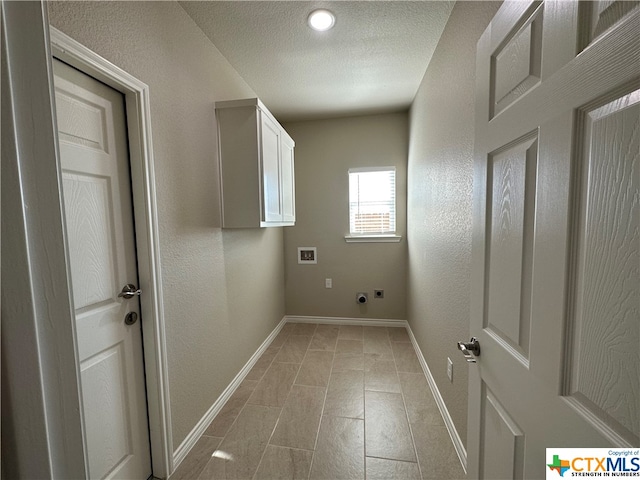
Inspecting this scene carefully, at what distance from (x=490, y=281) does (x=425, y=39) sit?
1899 millimetres

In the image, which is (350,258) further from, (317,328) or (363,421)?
(363,421)

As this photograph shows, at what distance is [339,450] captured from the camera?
1.52 meters

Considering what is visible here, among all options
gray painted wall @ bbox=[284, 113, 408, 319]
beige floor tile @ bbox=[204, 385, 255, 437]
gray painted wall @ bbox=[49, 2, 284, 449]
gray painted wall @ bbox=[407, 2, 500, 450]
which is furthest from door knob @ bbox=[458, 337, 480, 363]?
gray painted wall @ bbox=[284, 113, 408, 319]

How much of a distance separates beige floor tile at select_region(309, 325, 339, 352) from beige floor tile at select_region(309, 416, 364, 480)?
1050 mm

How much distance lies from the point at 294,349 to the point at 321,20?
2847mm

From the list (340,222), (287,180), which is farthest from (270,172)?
(340,222)

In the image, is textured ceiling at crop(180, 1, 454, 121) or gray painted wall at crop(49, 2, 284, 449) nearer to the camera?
gray painted wall at crop(49, 2, 284, 449)

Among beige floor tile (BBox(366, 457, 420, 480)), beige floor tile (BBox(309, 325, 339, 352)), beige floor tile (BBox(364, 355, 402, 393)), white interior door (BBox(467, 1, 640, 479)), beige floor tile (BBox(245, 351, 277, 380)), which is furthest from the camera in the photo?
beige floor tile (BBox(309, 325, 339, 352))

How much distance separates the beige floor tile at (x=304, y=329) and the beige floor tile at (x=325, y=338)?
65 millimetres

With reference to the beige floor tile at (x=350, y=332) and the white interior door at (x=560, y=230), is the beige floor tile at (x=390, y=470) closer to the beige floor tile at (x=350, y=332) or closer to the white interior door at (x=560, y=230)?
the white interior door at (x=560, y=230)

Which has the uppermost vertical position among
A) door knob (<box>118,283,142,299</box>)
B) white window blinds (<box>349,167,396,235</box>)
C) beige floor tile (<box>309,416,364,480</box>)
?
white window blinds (<box>349,167,396,235</box>)

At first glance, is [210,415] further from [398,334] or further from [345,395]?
[398,334]

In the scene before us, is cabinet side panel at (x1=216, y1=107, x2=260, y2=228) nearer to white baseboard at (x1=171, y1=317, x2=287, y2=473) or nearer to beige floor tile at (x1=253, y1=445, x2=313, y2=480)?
white baseboard at (x1=171, y1=317, x2=287, y2=473)

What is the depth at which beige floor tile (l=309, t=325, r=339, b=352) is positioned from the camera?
2.82m
